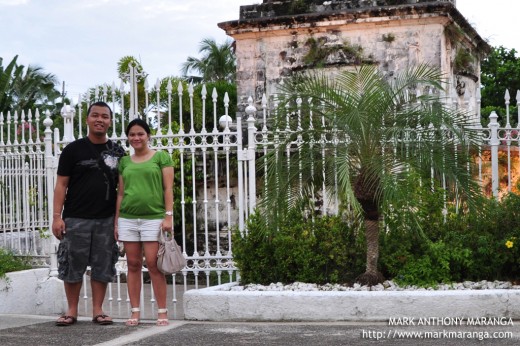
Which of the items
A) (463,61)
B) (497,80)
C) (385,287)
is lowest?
(385,287)

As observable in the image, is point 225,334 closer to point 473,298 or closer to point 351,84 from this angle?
point 473,298

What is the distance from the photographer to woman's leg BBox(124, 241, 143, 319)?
23.4 ft

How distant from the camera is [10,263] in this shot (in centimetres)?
905

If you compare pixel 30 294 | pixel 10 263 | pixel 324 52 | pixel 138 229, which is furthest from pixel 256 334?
pixel 324 52

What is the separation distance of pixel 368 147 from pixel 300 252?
1213 millimetres

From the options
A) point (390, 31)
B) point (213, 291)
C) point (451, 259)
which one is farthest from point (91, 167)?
point (390, 31)

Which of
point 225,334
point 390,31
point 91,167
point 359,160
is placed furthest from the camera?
point 390,31

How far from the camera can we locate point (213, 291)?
7664 mm

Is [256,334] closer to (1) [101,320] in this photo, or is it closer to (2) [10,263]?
(1) [101,320]

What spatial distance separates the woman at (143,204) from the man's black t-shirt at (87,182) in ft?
0.46

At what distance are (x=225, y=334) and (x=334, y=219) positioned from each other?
6.40ft

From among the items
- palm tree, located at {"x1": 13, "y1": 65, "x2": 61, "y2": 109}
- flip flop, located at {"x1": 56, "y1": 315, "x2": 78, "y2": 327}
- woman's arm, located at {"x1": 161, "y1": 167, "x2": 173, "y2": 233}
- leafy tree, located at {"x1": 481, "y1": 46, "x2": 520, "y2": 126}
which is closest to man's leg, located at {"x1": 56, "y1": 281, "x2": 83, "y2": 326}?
flip flop, located at {"x1": 56, "y1": 315, "x2": 78, "y2": 327}

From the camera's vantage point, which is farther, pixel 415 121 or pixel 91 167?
pixel 415 121

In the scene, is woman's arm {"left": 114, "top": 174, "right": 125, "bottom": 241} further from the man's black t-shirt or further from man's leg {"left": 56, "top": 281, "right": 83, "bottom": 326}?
man's leg {"left": 56, "top": 281, "right": 83, "bottom": 326}
